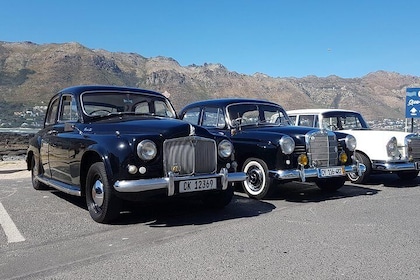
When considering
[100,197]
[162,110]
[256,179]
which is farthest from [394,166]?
[100,197]

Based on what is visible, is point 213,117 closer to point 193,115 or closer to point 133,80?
point 193,115

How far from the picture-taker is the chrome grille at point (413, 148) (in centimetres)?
854

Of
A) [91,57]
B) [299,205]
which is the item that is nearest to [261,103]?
[299,205]

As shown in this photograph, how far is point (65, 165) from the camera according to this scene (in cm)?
595

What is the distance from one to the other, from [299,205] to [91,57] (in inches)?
5431

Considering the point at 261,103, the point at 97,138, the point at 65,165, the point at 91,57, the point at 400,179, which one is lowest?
the point at 400,179

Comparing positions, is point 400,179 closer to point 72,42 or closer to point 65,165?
point 65,165

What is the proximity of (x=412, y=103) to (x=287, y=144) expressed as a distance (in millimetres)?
8759

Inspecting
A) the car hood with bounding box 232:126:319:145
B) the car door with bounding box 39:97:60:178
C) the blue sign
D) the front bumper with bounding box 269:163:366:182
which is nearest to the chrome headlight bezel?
the car hood with bounding box 232:126:319:145

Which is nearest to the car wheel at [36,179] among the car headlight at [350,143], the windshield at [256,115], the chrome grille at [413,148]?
the windshield at [256,115]

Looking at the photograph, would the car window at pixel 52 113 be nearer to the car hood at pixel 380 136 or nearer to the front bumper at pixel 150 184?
the front bumper at pixel 150 184

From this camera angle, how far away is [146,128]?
5145mm

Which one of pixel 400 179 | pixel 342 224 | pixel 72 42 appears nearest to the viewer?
pixel 342 224

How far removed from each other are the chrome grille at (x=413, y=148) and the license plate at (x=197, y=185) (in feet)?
17.4
